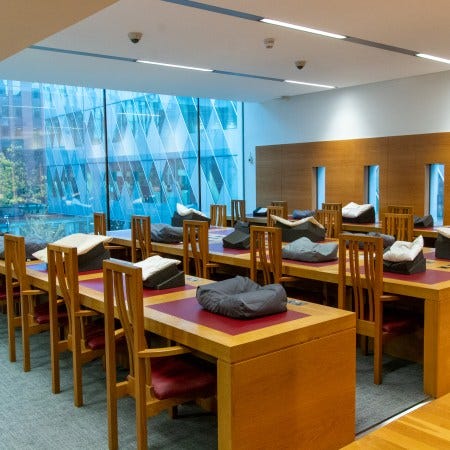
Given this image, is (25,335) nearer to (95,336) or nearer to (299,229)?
(95,336)

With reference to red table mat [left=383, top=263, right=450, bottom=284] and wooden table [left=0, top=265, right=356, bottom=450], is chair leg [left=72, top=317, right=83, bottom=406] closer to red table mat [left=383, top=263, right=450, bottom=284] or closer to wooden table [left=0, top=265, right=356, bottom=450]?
wooden table [left=0, top=265, right=356, bottom=450]

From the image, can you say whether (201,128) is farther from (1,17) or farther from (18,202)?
(1,17)

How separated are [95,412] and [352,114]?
6659 millimetres

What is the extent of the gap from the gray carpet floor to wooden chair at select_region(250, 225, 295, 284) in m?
0.95

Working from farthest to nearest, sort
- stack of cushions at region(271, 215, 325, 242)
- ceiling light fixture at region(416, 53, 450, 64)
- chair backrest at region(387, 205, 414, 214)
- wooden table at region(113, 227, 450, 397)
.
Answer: chair backrest at region(387, 205, 414, 214) < ceiling light fixture at region(416, 53, 450, 64) < stack of cushions at region(271, 215, 325, 242) < wooden table at region(113, 227, 450, 397)

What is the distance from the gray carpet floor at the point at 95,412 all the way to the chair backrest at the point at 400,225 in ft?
7.35

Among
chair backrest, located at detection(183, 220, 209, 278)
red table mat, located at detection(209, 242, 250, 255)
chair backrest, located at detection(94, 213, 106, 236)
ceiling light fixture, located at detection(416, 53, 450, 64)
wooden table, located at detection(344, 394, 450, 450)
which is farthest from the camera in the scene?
chair backrest, located at detection(94, 213, 106, 236)

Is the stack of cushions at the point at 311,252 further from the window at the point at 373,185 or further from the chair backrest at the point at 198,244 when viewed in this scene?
the window at the point at 373,185

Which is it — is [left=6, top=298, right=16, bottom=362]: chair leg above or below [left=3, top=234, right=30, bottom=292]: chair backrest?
below

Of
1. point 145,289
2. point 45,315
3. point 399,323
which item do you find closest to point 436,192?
point 399,323

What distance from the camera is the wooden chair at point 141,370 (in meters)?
2.45

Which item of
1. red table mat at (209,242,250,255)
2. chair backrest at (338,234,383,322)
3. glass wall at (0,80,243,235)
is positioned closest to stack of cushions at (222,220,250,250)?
red table mat at (209,242,250,255)

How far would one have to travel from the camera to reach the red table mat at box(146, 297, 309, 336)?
99.7 inches

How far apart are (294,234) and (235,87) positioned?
11.5 ft
